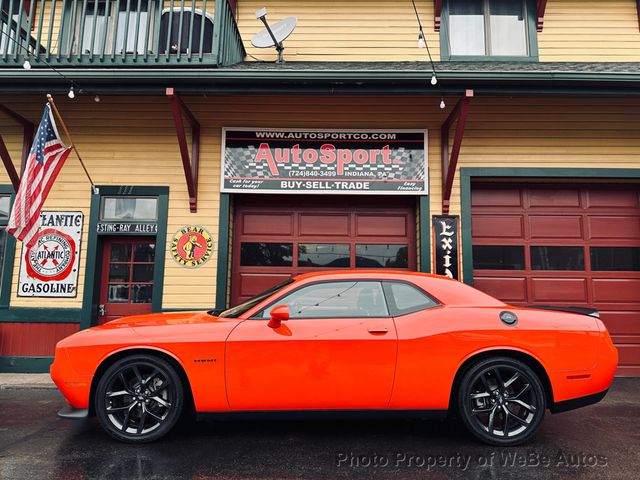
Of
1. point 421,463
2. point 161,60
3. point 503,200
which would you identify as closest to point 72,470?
point 421,463

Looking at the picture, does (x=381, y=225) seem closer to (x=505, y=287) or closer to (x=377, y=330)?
(x=505, y=287)

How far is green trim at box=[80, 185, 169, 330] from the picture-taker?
6680 millimetres

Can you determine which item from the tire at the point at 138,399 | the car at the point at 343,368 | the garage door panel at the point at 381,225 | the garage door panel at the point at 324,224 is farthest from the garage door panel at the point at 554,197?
the tire at the point at 138,399

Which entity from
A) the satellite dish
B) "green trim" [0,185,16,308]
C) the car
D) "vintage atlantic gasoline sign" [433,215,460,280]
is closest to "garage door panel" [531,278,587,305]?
"vintage atlantic gasoline sign" [433,215,460,280]

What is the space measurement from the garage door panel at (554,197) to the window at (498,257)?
33.8 inches

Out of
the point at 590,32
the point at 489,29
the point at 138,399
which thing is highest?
the point at 489,29

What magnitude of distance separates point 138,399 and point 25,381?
3.53 meters

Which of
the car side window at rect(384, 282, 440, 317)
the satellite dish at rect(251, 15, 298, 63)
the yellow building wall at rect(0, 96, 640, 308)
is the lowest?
the car side window at rect(384, 282, 440, 317)

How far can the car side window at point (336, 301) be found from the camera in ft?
11.9

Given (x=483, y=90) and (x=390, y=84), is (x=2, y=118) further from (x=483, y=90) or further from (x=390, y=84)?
(x=483, y=90)

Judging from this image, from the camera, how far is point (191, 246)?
6836mm

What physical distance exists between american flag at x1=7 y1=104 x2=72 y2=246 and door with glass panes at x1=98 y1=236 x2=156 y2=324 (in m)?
1.36

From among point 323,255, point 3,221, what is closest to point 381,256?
point 323,255

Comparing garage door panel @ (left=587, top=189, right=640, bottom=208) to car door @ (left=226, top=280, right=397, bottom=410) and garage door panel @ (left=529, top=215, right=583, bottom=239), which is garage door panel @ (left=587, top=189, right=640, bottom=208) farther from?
car door @ (left=226, top=280, right=397, bottom=410)
